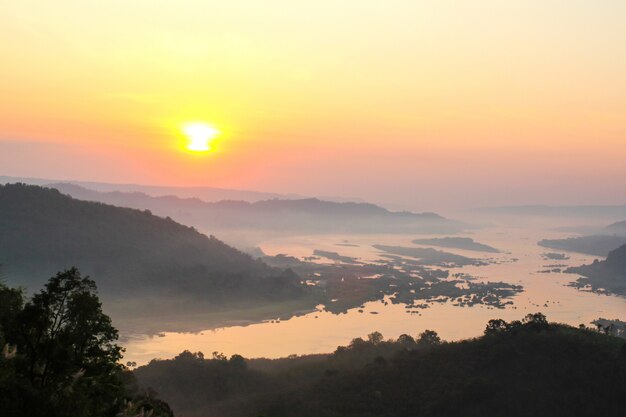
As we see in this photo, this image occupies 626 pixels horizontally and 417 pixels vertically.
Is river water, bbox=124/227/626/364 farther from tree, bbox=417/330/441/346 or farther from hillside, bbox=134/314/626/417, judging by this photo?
hillside, bbox=134/314/626/417

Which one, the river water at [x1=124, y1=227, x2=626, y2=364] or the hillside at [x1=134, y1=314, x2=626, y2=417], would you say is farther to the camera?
the river water at [x1=124, y1=227, x2=626, y2=364]

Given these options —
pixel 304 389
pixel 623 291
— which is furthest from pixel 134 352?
pixel 623 291

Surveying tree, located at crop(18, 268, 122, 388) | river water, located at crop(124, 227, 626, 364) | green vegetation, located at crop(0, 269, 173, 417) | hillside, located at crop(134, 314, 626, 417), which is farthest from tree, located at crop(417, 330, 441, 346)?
tree, located at crop(18, 268, 122, 388)

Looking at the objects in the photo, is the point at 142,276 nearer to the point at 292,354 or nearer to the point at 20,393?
the point at 292,354

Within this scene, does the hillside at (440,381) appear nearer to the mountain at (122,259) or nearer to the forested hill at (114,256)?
the mountain at (122,259)

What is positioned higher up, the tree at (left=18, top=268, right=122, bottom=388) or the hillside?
the tree at (left=18, top=268, right=122, bottom=388)

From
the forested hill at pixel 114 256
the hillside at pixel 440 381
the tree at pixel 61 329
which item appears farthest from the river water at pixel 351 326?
the tree at pixel 61 329
